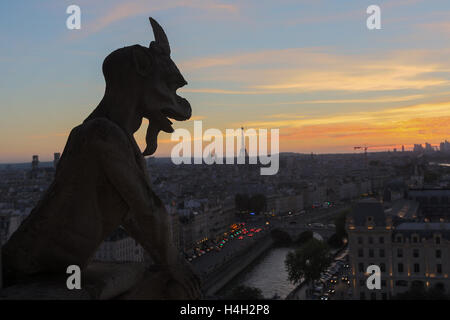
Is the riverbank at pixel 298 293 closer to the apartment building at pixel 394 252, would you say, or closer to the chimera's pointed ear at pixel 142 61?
the apartment building at pixel 394 252

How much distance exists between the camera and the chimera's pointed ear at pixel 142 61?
1.91 metres

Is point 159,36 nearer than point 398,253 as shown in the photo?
Yes

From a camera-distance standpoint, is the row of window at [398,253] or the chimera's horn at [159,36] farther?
the row of window at [398,253]

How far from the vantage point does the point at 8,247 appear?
184 centimetres

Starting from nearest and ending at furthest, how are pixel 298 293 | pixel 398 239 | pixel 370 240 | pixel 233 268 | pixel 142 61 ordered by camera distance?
pixel 142 61, pixel 398 239, pixel 370 240, pixel 298 293, pixel 233 268

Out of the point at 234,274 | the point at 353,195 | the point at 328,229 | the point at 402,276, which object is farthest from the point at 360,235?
the point at 353,195

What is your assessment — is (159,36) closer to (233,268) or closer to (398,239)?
(398,239)

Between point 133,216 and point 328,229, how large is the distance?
31.7m

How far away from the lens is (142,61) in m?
1.92

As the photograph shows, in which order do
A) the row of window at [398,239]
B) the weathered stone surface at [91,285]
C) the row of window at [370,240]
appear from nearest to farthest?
the weathered stone surface at [91,285]
the row of window at [398,239]
the row of window at [370,240]

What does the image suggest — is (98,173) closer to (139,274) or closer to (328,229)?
(139,274)

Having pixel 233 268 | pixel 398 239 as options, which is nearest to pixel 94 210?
pixel 398 239

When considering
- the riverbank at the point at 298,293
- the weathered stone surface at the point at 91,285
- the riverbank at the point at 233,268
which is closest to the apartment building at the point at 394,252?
the riverbank at the point at 298,293

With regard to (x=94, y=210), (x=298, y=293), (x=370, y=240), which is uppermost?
(x=94, y=210)
